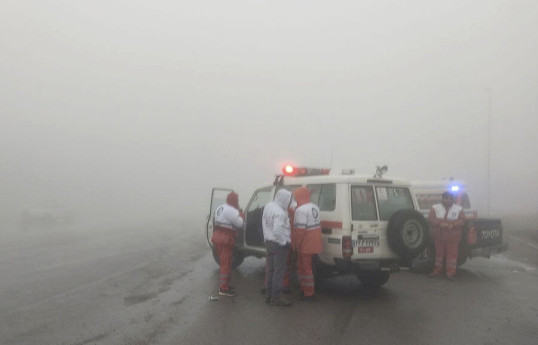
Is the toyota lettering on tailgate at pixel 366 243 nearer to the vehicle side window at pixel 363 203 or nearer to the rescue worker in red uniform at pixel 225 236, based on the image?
the vehicle side window at pixel 363 203

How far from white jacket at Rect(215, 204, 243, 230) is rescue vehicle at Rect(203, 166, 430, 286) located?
1.33 meters

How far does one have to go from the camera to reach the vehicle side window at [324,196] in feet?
24.1

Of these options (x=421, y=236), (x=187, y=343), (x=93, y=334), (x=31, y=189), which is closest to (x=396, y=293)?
(x=421, y=236)

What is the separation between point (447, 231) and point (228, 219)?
449cm

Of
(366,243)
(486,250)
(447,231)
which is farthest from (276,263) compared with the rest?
(486,250)

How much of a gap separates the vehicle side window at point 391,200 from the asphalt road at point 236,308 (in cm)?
137

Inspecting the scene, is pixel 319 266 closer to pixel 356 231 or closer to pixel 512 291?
pixel 356 231

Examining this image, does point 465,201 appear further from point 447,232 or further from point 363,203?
point 363,203

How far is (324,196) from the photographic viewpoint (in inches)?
299

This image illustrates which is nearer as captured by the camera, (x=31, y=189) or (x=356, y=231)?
(x=356, y=231)

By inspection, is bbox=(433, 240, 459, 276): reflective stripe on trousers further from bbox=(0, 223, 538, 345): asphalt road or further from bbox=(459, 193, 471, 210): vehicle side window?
bbox=(459, 193, 471, 210): vehicle side window

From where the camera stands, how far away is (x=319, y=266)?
24.5ft

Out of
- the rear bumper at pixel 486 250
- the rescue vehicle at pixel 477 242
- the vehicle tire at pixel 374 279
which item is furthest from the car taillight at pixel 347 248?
the rear bumper at pixel 486 250

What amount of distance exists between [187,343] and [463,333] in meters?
3.20
